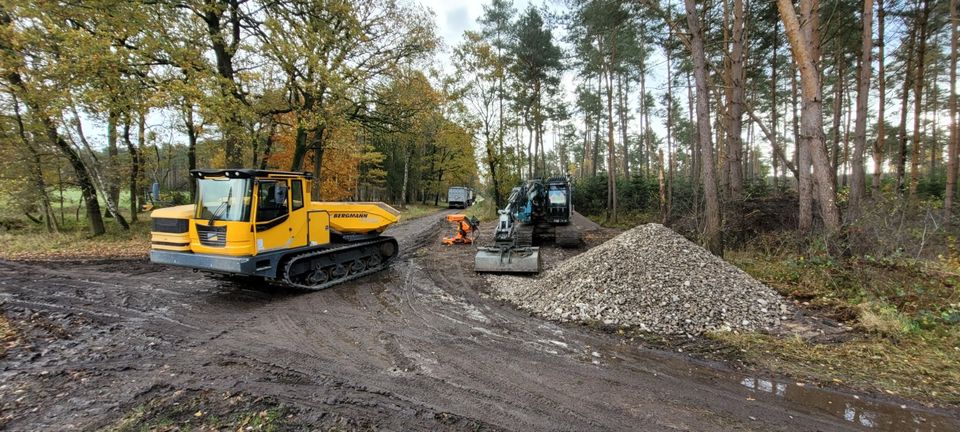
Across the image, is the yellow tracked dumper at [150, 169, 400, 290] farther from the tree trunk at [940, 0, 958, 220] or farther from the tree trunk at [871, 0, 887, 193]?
the tree trunk at [940, 0, 958, 220]

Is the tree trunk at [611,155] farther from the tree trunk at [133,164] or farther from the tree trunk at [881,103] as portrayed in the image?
the tree trunk at [133,164]

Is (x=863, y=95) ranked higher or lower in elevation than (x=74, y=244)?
higher

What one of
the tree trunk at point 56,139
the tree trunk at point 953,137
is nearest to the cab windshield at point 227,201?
the tree trunk at point 56,139

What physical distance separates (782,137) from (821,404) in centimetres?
3484

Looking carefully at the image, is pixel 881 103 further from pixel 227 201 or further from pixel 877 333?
pixel 227 201

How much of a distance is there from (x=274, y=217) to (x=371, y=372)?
4.11 m

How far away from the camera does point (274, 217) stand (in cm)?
697

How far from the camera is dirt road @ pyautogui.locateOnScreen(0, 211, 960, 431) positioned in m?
3.35

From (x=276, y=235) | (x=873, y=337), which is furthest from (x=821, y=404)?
(x=276, y=235)

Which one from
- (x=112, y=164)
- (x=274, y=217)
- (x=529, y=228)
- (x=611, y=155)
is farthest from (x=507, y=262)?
(x=112, y=164)

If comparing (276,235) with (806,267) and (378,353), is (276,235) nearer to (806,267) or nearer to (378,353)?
(378,353)

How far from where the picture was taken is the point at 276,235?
23.1 ft

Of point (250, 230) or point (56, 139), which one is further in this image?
point (56, 139)

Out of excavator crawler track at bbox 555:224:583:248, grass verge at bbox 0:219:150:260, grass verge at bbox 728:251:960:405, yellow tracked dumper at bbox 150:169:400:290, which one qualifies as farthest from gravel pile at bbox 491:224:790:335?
grass verge at bbox 0:219:150:260
